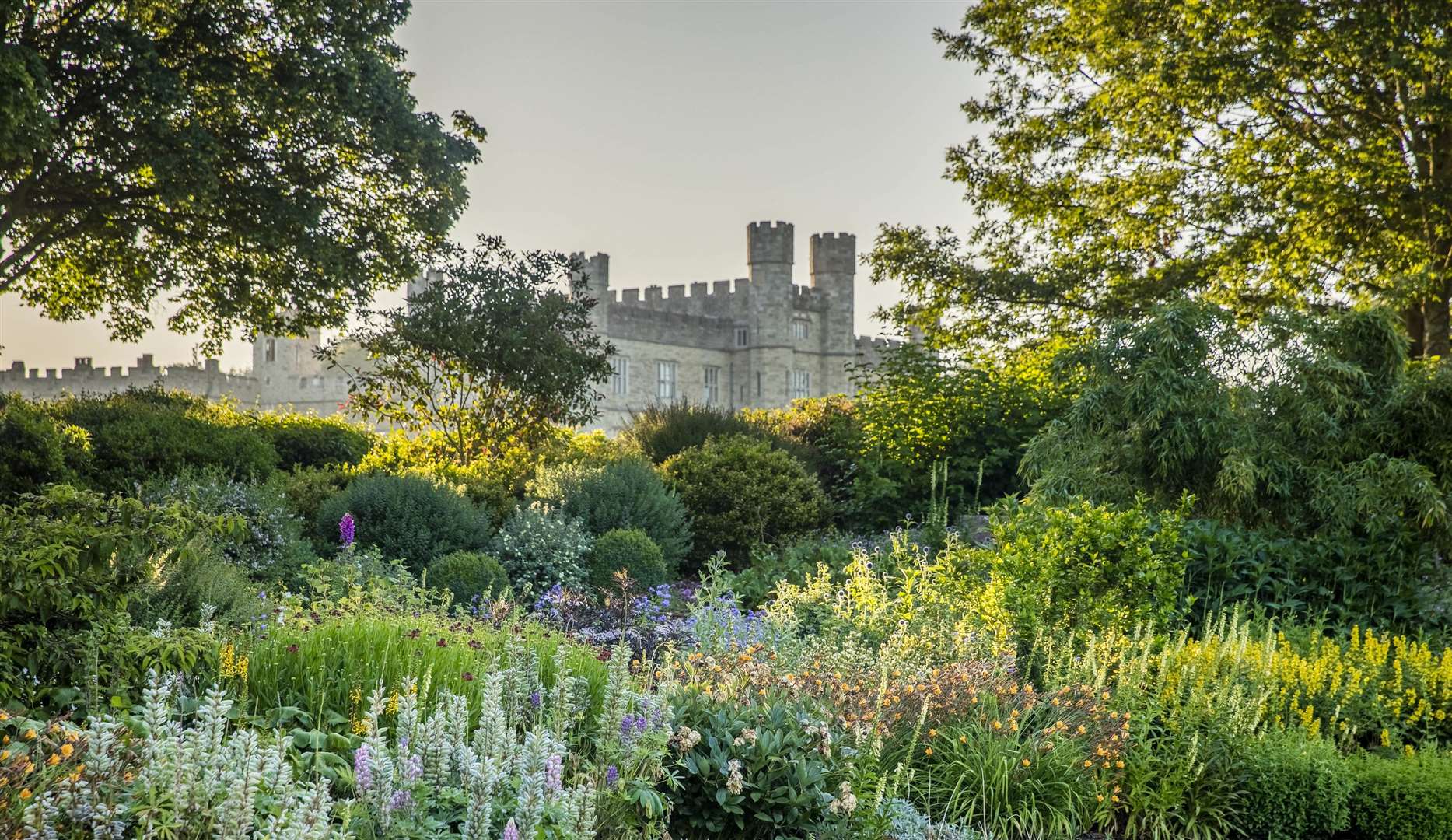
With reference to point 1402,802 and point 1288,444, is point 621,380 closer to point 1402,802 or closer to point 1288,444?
point 1288,444

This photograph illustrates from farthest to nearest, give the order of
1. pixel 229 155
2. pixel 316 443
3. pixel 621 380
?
pixel 621 380 < pixel 316 443 < pixel 229 155

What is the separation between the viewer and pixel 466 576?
25.0 feet

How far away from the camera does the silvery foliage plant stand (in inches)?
80.4

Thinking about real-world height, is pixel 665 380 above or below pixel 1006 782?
above

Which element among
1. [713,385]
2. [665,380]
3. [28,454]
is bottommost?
[28,454]

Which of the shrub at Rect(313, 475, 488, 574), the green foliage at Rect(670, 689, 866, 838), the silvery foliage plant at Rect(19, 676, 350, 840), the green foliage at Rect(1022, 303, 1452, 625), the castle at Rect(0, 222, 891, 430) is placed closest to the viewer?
the silvery foliage plant at Rect(19, 676, 350, 840)

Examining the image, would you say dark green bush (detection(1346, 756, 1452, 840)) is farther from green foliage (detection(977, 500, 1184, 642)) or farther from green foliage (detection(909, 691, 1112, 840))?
green foliage (detection(977, 500, 1184, 642))

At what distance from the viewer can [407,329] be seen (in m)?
13.5

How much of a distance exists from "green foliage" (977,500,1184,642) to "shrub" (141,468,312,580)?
4.43 meters

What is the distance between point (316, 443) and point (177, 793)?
518 inches

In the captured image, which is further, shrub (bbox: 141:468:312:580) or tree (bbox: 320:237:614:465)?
tree (bbox: 320:237:614:465)

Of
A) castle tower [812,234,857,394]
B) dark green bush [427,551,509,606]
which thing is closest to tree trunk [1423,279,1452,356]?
dark green bush [427,551,509,606]

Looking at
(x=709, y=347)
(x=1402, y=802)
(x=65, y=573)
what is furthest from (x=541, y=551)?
(x=709, y=347)

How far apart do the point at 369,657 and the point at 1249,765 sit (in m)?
3.35
